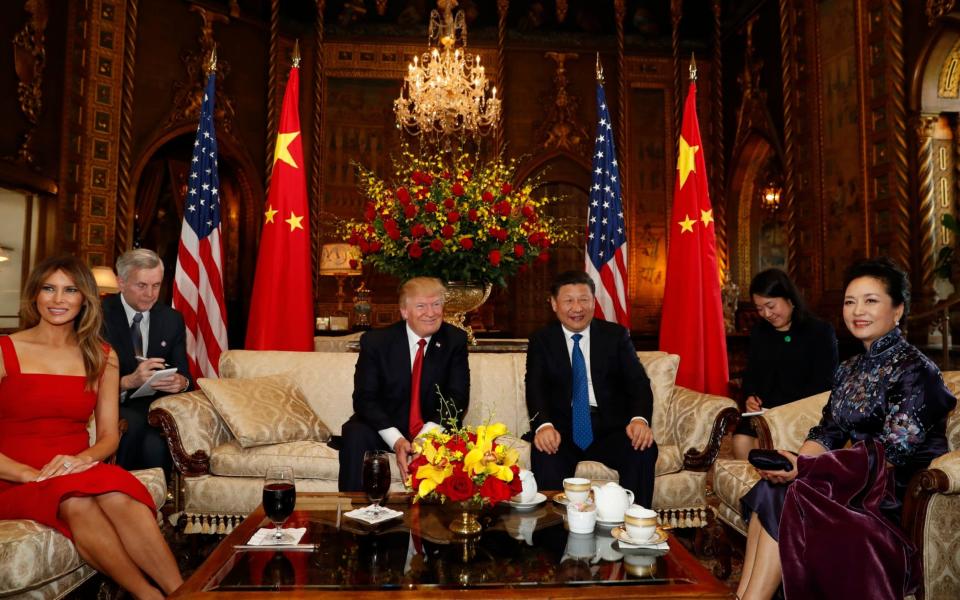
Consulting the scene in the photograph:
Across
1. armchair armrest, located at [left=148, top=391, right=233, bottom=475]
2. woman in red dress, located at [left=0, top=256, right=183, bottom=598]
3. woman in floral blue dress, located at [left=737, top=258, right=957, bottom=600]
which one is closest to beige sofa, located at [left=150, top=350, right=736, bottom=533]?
armchair armrest, located at [left=148, top=391, right=233, bottom=475]

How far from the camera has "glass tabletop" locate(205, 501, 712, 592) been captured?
1.73 meters

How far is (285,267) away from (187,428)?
216 centimetres

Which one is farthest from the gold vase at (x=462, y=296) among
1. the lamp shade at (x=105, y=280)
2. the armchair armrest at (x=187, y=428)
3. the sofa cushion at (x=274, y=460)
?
the lamp shade at (x=105, y=280)

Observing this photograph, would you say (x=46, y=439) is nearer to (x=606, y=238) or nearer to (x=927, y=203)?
(x=606, y=238)

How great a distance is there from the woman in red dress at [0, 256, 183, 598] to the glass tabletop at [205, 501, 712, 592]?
479mm

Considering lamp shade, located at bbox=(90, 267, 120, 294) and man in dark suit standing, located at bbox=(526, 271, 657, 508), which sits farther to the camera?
lamp shade, located at bbox=(90, 267, 120, 294)

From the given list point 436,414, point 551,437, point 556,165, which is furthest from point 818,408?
point 556,165

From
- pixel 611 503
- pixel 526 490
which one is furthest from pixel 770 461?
pixel 526 490

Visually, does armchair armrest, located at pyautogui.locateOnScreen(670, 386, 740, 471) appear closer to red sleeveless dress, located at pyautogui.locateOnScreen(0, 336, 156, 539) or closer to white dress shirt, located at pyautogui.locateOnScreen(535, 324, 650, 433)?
white dress shirt, located at pyautogui.locateOnScreen(535, 324, 650, 433)

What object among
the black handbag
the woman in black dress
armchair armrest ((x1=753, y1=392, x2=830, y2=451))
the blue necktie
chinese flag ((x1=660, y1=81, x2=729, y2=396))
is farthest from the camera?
chinese flag ((x1=660, y1=81, x2=729, y2=396))

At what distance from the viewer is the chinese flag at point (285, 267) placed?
17.0 feet

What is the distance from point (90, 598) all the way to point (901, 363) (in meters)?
2.96

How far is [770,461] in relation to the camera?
2.31m

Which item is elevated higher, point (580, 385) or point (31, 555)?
point (580, 385)
